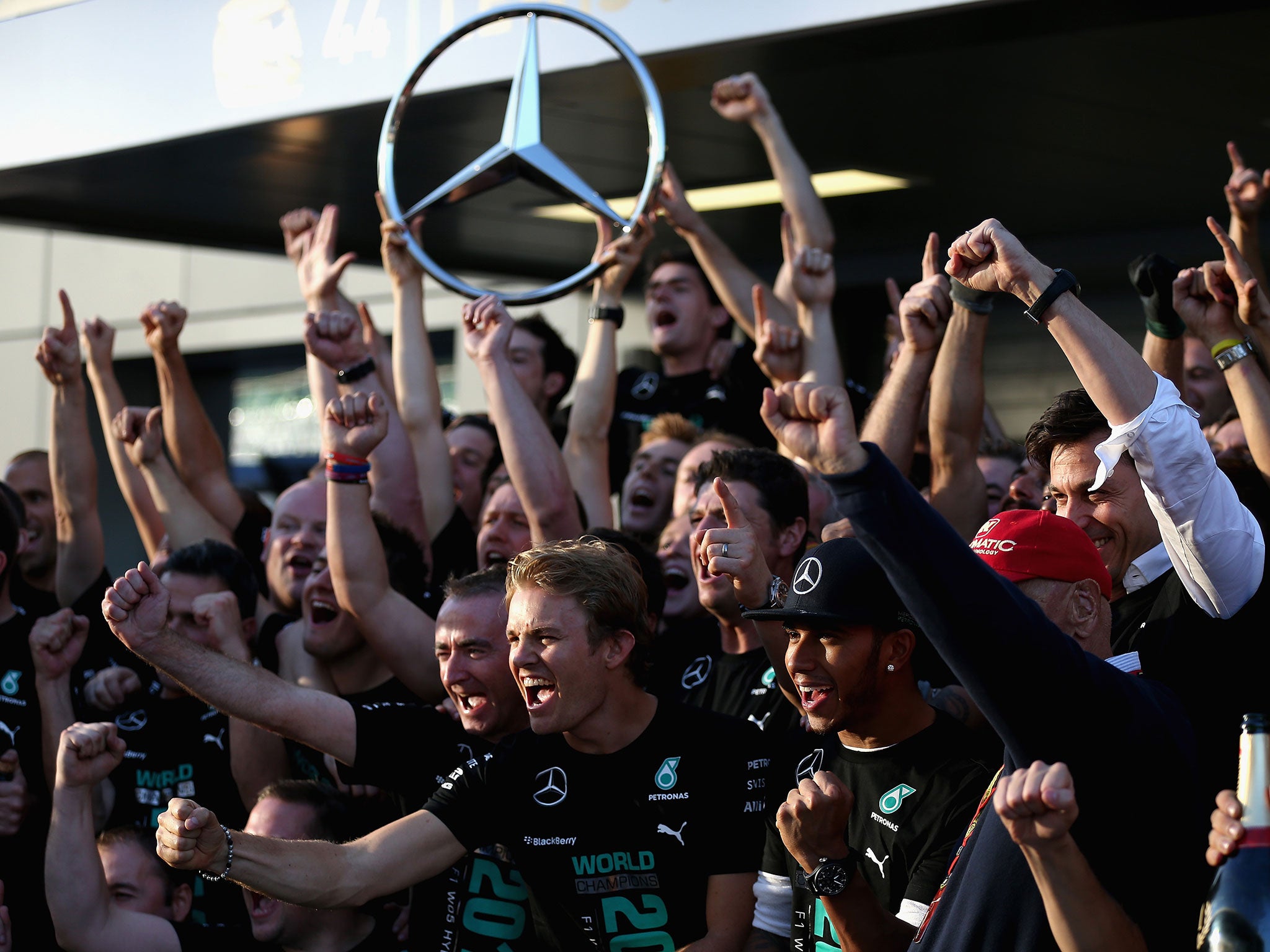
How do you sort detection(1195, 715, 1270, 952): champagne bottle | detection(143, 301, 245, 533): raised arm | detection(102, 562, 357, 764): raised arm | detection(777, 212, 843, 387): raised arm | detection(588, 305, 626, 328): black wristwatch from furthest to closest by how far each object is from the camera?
detection(143, 301, 245, 533): raised arm, detection(588, 305, 626, 328): black wristwatch, detection(777, 212, 843, 387): raised arm, detection(102, 562, 357, 764): raised arm, detection(1195, 715, 1270, 952): champagne bottle

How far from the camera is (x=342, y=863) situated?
121 inches

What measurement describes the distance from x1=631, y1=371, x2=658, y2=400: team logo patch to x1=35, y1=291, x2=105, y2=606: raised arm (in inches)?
81.1

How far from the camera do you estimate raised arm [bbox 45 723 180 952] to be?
11.7ft

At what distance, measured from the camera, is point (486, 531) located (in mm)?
4434

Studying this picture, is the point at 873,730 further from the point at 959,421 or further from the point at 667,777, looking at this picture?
the point at 959,421

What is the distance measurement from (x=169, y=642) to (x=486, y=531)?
1.27 m

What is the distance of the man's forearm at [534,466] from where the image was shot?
4.02 m

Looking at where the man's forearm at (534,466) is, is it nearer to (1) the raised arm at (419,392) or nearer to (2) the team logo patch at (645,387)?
(1) the raised arm at (419,392)

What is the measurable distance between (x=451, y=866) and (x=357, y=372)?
1893 mm

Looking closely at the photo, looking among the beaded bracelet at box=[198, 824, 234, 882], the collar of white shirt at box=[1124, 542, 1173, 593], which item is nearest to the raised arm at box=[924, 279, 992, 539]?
the collar of white shirt at box=[1124, 542, 1173, 593]

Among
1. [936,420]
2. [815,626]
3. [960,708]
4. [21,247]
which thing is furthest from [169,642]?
[21,247]

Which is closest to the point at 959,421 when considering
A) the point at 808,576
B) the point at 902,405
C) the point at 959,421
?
the point at 959,421

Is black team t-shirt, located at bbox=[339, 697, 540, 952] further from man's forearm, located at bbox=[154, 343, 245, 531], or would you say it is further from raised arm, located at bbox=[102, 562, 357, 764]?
man's forearm, located at bbox=[154, 343, 245, 531]

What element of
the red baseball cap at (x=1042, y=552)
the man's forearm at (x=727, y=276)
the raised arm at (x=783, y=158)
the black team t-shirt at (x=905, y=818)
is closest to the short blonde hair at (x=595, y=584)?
the black team t-shirt at (x=905, y=818)
